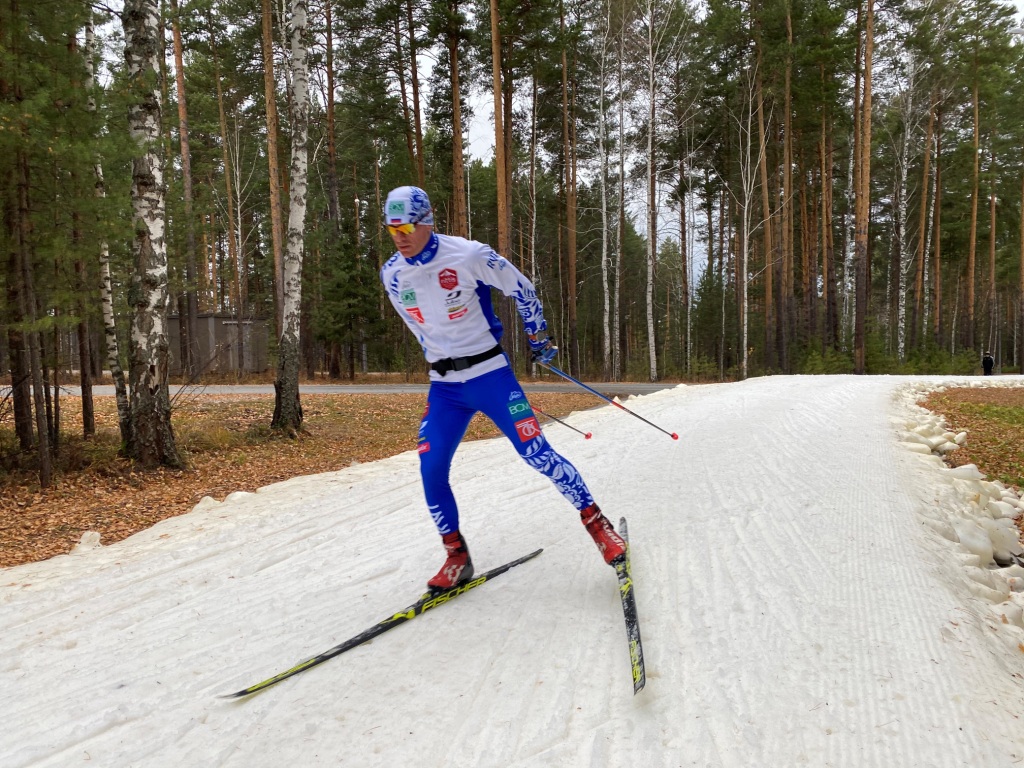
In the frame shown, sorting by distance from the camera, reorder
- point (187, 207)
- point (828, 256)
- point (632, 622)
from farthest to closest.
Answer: point (828, 256)
point (187, 207)
point (632, 622)

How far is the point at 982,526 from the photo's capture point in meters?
4.18

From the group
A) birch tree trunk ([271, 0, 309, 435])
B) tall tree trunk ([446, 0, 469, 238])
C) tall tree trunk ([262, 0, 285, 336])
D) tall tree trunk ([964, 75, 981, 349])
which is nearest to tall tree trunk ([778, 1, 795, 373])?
tall tree trunk ([964, 75, 981, 349])

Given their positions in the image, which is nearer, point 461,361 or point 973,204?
point 461,361

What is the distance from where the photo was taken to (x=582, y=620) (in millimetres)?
2973

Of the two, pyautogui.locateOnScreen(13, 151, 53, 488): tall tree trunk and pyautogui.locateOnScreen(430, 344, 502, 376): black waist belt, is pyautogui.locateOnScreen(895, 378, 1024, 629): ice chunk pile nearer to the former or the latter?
pyautogui.locateOnScreen(430, 344, 502, 376): black waist belt

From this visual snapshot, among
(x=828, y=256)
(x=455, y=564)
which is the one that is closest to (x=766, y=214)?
(x=828, y=256)

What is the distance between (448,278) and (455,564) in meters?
1.68

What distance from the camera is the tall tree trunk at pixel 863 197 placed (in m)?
20.8

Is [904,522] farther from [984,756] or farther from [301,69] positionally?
[301,69]

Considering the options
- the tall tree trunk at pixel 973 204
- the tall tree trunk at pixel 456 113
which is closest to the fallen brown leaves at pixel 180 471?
the tall tree trunk at pixel 456 113

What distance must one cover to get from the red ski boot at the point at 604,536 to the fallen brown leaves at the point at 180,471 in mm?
4296

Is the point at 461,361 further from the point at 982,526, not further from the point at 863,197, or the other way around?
the point at 863,197

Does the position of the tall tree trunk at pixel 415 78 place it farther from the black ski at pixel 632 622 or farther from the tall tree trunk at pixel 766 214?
the black ski at pixel 632 622

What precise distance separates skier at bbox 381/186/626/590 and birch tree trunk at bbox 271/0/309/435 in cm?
725
